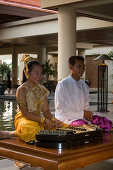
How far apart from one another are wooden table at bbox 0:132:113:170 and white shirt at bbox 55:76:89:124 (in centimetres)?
108

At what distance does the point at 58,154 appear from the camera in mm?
2896

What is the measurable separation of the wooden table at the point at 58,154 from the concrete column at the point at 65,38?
20.6 ft

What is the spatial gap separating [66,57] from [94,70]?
21.1 m


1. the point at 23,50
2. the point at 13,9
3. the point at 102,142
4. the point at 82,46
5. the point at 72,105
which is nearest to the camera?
the point at 102,142

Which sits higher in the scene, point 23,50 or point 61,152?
point 23,50

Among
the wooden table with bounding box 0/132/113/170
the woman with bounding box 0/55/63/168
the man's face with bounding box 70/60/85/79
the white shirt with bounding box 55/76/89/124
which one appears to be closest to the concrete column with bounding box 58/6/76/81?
the white shirt with bounding box 55/76/89/124

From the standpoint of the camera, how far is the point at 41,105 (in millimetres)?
4129

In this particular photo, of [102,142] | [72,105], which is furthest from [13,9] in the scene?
[102,142]

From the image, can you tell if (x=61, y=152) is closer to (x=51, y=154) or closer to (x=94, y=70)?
(x=51, y=154)

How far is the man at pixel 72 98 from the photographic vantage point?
456 cm

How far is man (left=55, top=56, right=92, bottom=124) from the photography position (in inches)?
180

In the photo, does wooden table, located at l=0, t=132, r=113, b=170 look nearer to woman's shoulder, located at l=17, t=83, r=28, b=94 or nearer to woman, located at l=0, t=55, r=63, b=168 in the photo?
woman, located at l=0, t=55, r=63, b=168

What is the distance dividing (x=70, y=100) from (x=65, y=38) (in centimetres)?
531

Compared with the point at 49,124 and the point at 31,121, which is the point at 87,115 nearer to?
the point at 49,124
